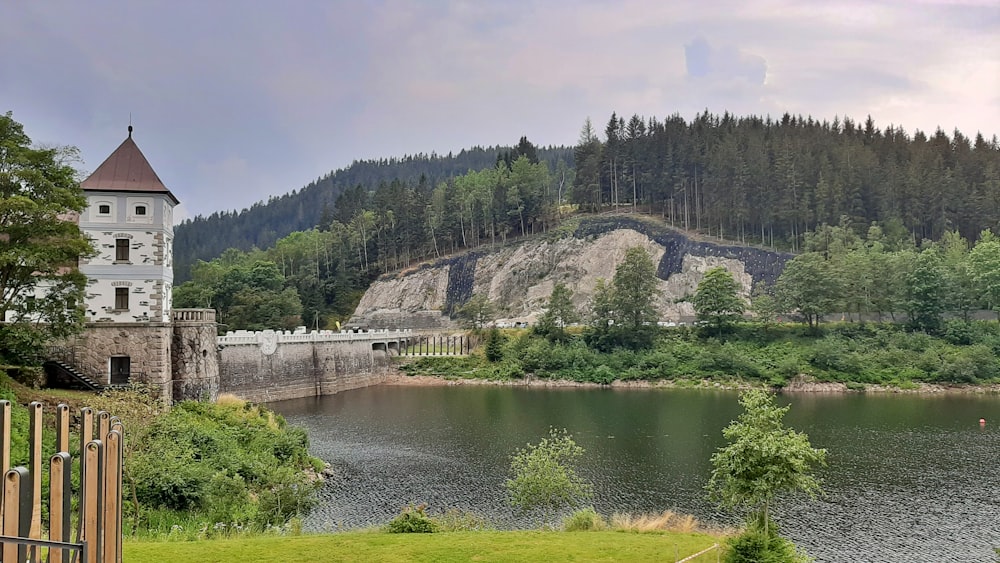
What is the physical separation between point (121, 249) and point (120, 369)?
635 cm

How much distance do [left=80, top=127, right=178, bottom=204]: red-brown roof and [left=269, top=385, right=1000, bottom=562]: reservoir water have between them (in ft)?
56.8

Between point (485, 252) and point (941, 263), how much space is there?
6009 centimetres

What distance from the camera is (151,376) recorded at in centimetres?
3503

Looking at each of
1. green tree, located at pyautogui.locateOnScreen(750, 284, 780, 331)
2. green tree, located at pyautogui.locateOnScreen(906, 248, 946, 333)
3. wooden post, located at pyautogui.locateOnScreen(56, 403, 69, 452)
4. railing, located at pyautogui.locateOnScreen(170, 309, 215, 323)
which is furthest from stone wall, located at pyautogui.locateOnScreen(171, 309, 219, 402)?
green tree, located at pyautogui.locateOnScreen(906, 248, 946, 333)

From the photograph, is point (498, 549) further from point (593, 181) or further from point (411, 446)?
point (593, 181)

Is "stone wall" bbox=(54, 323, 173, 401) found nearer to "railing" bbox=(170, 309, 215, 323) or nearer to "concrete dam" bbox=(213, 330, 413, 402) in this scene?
"railing" bbox=(170, 309, 215, 323)

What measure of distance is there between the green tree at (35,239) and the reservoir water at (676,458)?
14546 millimetres

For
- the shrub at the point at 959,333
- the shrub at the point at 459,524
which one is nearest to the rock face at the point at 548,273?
the shrub at the point at 959,333

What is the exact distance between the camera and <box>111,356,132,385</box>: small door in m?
34.9

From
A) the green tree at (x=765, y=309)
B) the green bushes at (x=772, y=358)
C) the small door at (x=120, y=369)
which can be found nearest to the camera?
the small door at (x=120, y=369)

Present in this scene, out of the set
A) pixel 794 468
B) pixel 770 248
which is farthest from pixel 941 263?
pixel 794 468

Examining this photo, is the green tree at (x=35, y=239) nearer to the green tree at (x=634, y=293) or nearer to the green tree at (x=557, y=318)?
the green tree at (x=557, y=318)

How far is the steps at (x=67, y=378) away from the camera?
110 ft

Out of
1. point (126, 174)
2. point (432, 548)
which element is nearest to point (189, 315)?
point (126, 174)
